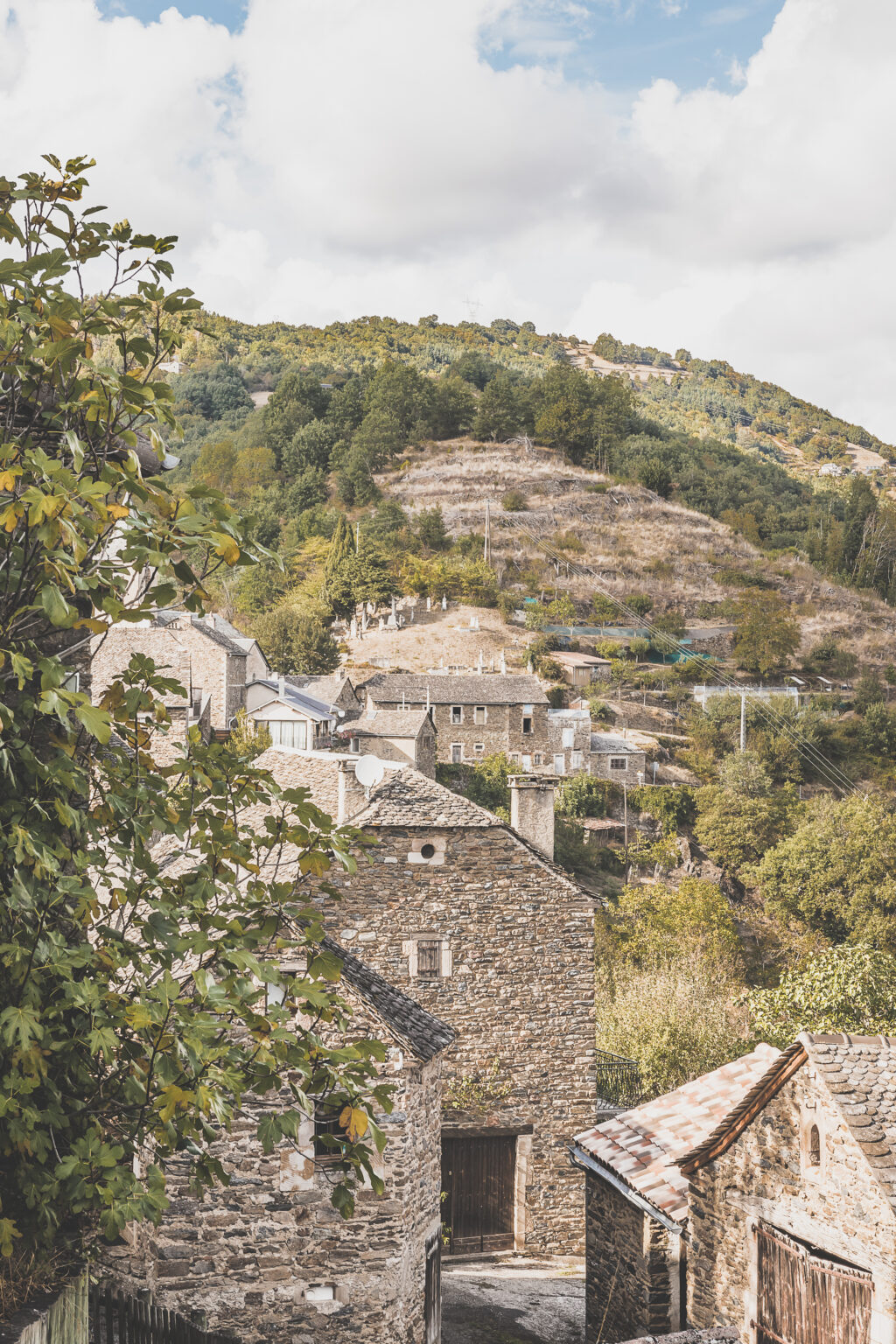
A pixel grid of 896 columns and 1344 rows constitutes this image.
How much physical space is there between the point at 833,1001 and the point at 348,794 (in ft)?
31.9

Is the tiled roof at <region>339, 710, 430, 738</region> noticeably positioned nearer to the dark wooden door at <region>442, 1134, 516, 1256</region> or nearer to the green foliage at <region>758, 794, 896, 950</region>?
the green foliage at <region>758, 794, 896, 950</region>

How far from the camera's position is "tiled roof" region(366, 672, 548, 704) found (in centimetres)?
5812

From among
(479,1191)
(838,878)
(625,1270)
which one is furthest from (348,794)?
(838,878)

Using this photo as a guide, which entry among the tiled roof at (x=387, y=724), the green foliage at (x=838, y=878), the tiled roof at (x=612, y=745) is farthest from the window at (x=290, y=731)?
the tiled roof at (x=612, y=745)

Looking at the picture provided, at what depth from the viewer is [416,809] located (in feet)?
49.2

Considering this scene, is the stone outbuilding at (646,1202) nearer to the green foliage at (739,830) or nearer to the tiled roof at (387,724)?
the tiled roof at (387,724)

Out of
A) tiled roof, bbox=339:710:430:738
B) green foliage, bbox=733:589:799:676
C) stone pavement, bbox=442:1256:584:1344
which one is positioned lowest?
stone pavement, bbox=442:1256:584:1344

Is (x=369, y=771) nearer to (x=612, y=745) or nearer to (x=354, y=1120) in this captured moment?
(x=354, y=1120)

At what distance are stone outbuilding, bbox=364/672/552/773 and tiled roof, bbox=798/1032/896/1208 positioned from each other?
160 ft

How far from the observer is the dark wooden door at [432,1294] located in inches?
389

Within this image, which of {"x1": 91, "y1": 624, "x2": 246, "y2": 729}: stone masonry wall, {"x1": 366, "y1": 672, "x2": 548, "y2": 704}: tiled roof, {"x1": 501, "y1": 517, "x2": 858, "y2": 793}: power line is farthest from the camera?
{"x1": 501, "y1": 517, "x2": 858, "y2": 793}: power line

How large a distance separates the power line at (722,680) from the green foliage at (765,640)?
3278 millimetres

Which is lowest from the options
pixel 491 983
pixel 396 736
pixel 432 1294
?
pixel 432 1294

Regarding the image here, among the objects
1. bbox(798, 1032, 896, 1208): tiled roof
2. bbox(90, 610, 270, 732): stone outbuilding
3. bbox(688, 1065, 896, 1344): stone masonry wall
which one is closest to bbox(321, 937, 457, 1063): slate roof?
bbox(688, 1065, 896, 1344): stone masonry wall
